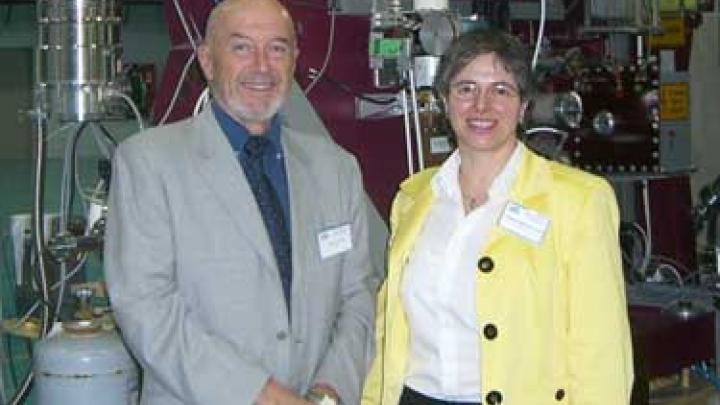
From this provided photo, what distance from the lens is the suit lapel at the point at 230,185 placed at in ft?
6.96

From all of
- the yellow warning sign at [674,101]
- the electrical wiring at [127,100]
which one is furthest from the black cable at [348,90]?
the yellow warning sign at [674,101]

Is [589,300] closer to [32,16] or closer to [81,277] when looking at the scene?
[81,277]

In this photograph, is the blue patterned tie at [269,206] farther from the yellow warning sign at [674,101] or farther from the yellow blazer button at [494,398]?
the yellow warning sign at [674,101]

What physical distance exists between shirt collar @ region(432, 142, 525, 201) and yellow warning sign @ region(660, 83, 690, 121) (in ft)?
8.60

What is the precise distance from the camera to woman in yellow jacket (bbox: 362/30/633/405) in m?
1.96

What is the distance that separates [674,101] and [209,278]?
319 centimetres

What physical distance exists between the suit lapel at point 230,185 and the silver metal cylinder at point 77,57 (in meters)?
1.10

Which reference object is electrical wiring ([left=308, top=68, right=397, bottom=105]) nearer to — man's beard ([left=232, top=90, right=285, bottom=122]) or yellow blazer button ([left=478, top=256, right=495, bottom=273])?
man's beard ([left=232, top=90, right=285, bottom=122])

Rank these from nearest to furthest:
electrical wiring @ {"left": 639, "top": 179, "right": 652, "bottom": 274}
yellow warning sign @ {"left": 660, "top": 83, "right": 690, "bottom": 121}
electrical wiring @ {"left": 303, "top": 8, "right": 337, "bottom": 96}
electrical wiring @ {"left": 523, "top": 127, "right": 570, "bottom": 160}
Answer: electrical wiring @ {"left": 303, "top": 8, "right": 337, "bottom": 96} → electrical wiring @ {"left": 523, "top": 127, "right": 570, "bottom": 160} → yellow warning sign @ {"left": 660, "top": 83, "right": 690, "bottom": 121} → electrical wiring @ {"left": 639, "top": 179, "right": 652, "bottom": 274}

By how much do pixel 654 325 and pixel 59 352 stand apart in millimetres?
2216

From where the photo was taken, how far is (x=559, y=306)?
199cm

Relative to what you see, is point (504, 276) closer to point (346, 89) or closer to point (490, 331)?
point (490, 331)

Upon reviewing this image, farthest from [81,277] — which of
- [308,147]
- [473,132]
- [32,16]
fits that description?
[32,16]

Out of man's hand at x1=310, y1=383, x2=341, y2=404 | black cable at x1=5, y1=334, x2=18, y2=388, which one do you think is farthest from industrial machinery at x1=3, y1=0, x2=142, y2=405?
man's hand at x1=310, y1=383, x2=341, y2=404
